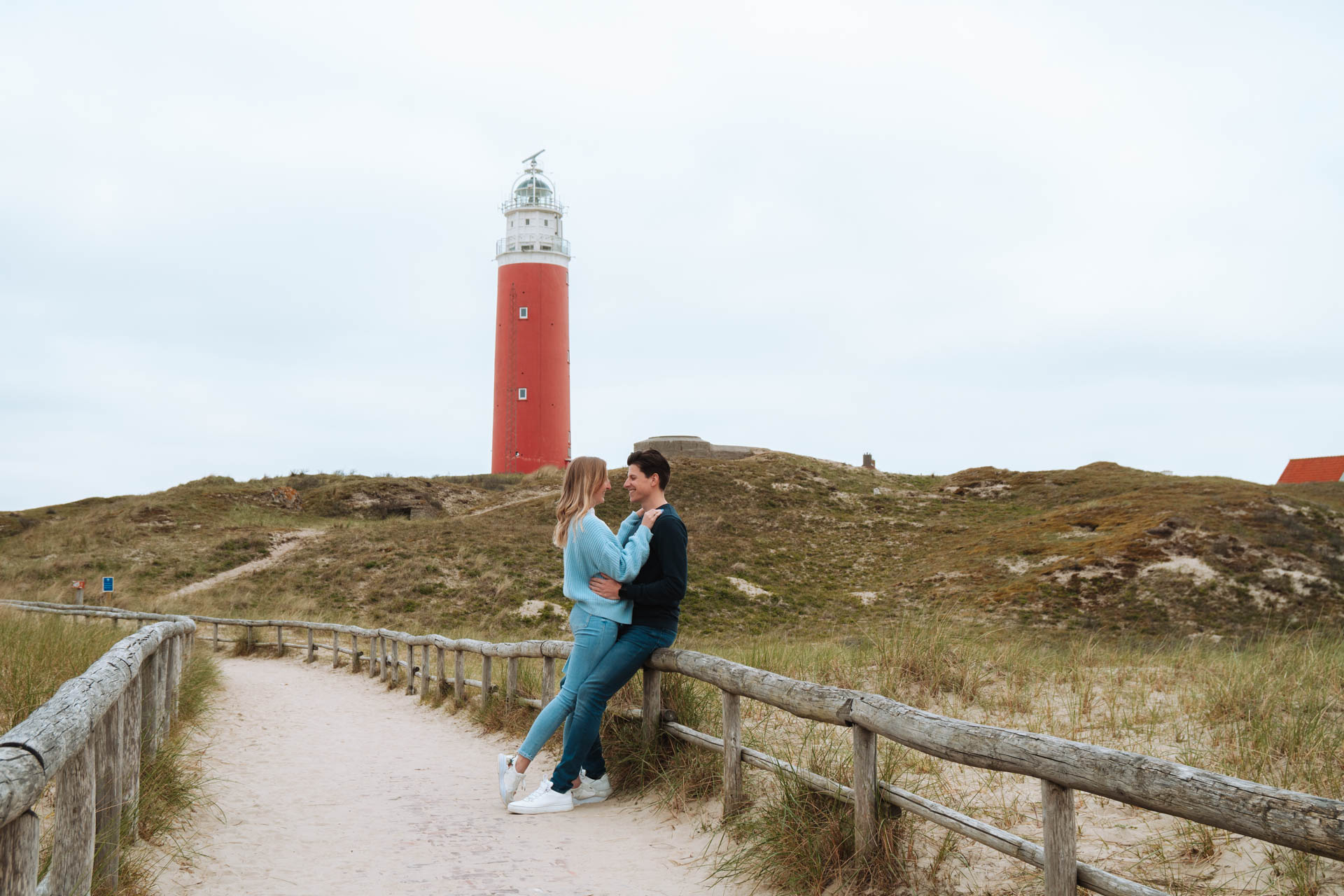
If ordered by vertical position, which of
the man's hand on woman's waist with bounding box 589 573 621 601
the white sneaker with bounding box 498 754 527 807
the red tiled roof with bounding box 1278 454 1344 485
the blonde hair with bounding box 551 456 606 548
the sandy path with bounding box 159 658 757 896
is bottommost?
the sandy path with bounding box 159 658 757 896

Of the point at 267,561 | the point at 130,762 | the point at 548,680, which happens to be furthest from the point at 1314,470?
the point at 130,762

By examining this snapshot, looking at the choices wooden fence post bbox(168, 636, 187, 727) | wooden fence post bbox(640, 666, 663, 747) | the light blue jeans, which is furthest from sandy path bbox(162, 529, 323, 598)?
the light blue jeans

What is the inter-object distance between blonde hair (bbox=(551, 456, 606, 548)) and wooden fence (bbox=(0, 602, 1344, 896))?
3.13 ft

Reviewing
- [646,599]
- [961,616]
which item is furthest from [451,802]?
[961,616]

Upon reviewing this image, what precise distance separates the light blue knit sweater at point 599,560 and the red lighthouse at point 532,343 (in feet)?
121

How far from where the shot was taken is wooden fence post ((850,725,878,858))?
3771 millimetres

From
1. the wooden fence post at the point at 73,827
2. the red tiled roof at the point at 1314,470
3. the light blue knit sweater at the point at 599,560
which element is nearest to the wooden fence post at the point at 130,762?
the wooden fence post at the point at 73,827

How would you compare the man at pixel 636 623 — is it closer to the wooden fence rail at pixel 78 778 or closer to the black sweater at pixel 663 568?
the black sweater at pixel 663 568

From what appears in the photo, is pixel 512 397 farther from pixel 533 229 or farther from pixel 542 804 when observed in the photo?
pixel 542 804

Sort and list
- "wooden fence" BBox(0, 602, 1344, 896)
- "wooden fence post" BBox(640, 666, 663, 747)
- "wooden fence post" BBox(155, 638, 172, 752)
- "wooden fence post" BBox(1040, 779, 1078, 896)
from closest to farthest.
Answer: "wooden fence" BBox(0, 602, 1344, 896) → "wooden fence post" BBox(1040, 779, 1078, 896) → "wooden fence post" BBox(155, 638, 172, 752) → "wooden fence post" BBox(640, 666, 663, 747)

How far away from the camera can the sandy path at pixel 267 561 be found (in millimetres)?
25891

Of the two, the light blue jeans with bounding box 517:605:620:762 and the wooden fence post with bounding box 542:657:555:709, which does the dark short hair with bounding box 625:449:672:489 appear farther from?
the wooden fence post with bounding box 542:657:555:709

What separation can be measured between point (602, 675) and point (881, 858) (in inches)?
73.1

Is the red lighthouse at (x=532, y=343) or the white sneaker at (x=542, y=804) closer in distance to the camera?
the white sneaker at (x=542, y=804)
